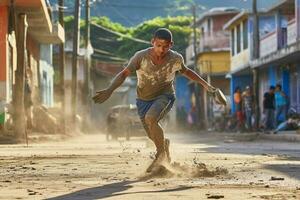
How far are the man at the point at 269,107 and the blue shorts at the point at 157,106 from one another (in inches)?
791

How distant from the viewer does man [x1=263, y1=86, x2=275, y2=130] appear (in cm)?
2875

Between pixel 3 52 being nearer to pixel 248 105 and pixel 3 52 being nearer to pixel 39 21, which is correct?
pixel 39 21

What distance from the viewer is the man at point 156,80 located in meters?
8.57

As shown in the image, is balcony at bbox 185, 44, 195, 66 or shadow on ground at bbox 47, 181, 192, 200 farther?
balcony at bbox 185, 44, 195, 66

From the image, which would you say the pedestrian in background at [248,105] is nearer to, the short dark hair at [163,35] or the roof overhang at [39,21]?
the roof overhang at [39,21]

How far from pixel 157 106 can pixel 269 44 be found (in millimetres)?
26730

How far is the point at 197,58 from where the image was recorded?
58.8 metres

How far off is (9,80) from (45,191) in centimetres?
1779

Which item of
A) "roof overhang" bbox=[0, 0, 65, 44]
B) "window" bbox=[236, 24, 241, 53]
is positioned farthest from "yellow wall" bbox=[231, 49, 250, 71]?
"roof overhang" bbox=[0, 0, 65, 44]

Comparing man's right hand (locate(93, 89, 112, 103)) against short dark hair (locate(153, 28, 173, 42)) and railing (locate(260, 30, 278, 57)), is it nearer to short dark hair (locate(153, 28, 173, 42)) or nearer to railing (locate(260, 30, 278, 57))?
short dark hair (locate(153, 28, 173, 42))

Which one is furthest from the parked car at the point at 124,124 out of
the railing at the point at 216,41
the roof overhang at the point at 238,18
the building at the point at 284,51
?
the railing at the point at 216,41

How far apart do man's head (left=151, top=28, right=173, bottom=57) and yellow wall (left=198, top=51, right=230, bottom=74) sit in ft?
156

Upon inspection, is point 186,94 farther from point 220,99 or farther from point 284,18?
point 220,99

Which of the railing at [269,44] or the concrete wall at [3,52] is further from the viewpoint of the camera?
the railing at [269,44]
